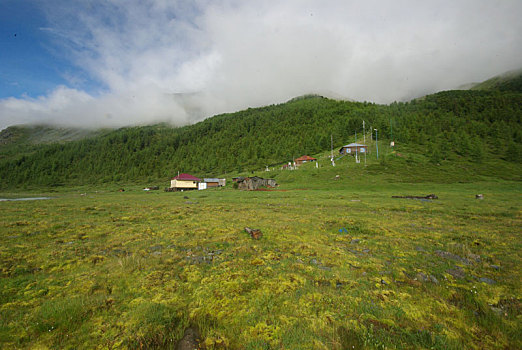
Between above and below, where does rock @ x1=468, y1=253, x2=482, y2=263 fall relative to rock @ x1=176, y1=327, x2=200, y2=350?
below

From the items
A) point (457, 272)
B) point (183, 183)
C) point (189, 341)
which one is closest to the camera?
point (189, 341)

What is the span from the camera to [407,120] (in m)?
141

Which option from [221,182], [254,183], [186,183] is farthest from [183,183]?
[254,183]

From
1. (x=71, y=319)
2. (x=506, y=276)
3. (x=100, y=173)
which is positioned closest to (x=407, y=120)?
(x=506, y=276)

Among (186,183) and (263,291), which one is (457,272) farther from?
(186,183)

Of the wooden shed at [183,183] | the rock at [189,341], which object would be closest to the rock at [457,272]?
the rock at [189,341]

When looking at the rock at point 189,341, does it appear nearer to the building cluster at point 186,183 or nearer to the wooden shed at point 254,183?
the wooden shed at point 254,183

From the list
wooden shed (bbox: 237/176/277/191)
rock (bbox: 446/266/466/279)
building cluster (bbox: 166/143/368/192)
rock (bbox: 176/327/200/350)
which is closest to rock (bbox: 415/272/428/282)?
rock (bbox: 446/266/466/279)

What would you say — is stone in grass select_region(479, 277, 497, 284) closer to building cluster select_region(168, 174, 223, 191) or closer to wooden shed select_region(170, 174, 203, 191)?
building cluster select_region(168, 174, 223, 191)

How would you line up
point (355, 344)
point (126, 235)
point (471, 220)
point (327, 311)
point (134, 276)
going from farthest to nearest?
point (471, 220) → point (126, 235) → point (134, 276) → point (327, 311) → point (355, 344)

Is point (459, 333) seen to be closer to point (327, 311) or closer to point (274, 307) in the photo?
point (327, 311)

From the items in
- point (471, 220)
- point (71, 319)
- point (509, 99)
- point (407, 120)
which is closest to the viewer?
point (71, 319)

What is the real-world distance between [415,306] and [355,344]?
2.34 m

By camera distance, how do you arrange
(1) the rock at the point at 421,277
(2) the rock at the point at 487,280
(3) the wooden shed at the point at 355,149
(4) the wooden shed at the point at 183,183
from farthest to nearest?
(3) the wooden shed at the point at 355,149, (4) the wooden shed at the point at 183,183, (1) the rock at the point at 421,277, (2) the rock at the point at 487,280
